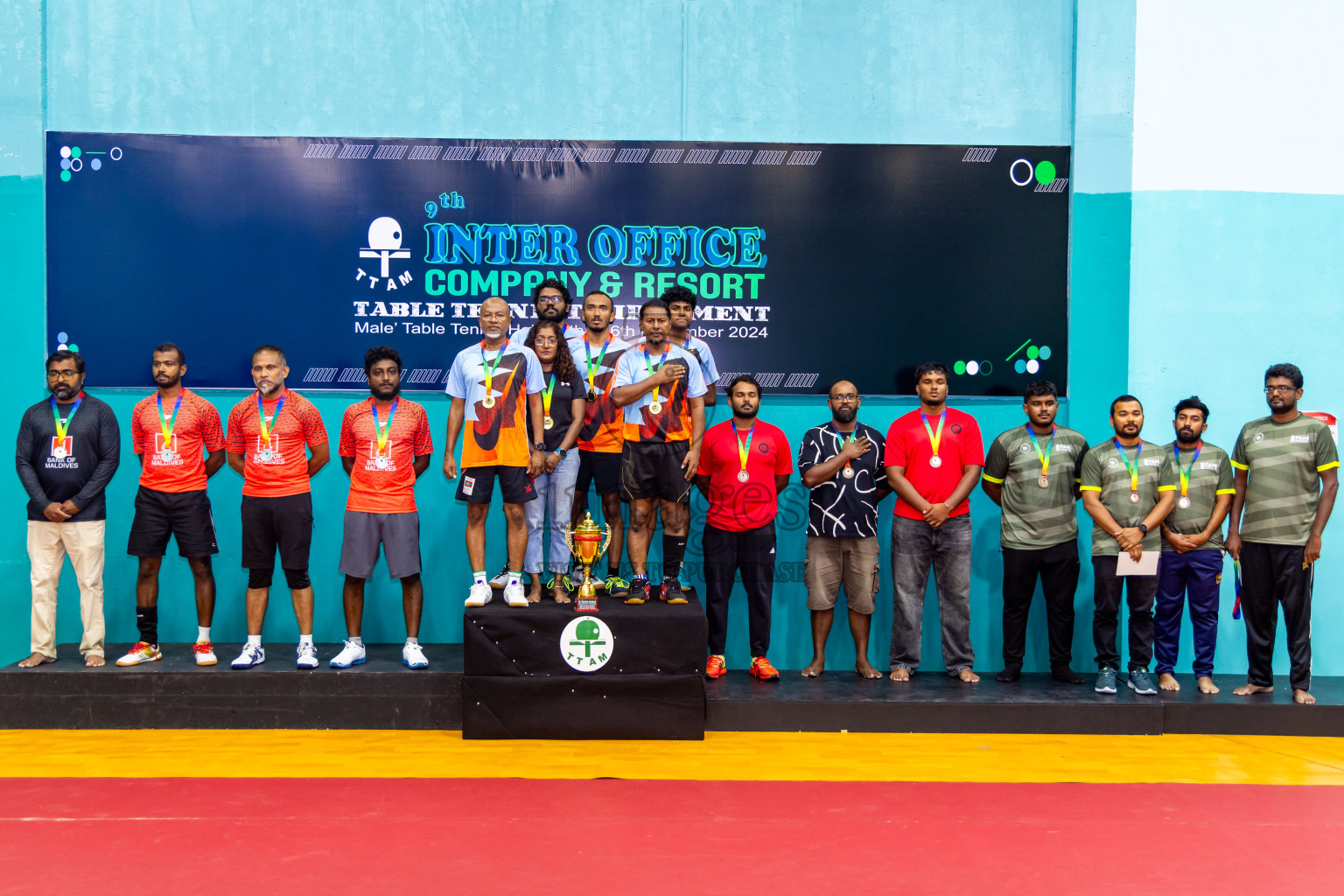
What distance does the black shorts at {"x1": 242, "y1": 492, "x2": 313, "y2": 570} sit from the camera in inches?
202

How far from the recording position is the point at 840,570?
5574 mm

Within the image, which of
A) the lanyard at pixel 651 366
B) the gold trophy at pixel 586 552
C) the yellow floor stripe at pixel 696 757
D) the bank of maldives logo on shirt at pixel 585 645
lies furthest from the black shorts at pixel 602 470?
the yellow floor stripe at pixel 696 757

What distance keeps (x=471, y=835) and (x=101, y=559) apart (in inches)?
120

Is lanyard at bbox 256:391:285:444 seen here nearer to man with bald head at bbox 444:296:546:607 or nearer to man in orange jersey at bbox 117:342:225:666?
man in orange jersey at bbox 117:342:225:666

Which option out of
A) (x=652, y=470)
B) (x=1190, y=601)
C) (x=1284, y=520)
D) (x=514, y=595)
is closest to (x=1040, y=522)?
(x=1190, y=601)

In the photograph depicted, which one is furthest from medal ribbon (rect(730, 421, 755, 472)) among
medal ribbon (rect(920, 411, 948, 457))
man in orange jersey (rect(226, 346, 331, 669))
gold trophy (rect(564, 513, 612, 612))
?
man in orange jersey (rect(226, 346, 331, 669))

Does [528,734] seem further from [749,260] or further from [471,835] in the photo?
[749,260]

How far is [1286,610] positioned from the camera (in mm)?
5293

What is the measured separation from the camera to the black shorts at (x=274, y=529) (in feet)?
16.8

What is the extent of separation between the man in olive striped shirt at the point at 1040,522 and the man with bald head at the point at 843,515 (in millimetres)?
734

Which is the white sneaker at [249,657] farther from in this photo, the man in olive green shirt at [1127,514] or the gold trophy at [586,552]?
the man in olive green shirt at [1127,514]

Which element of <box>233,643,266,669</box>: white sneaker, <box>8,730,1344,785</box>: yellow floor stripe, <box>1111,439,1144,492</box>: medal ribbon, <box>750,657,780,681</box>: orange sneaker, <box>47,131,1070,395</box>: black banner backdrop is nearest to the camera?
<box>8,730,1344,785</box>: yellow floor stripe

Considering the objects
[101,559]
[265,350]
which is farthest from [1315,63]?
[101,559]

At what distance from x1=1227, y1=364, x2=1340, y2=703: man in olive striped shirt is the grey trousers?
1.51m
